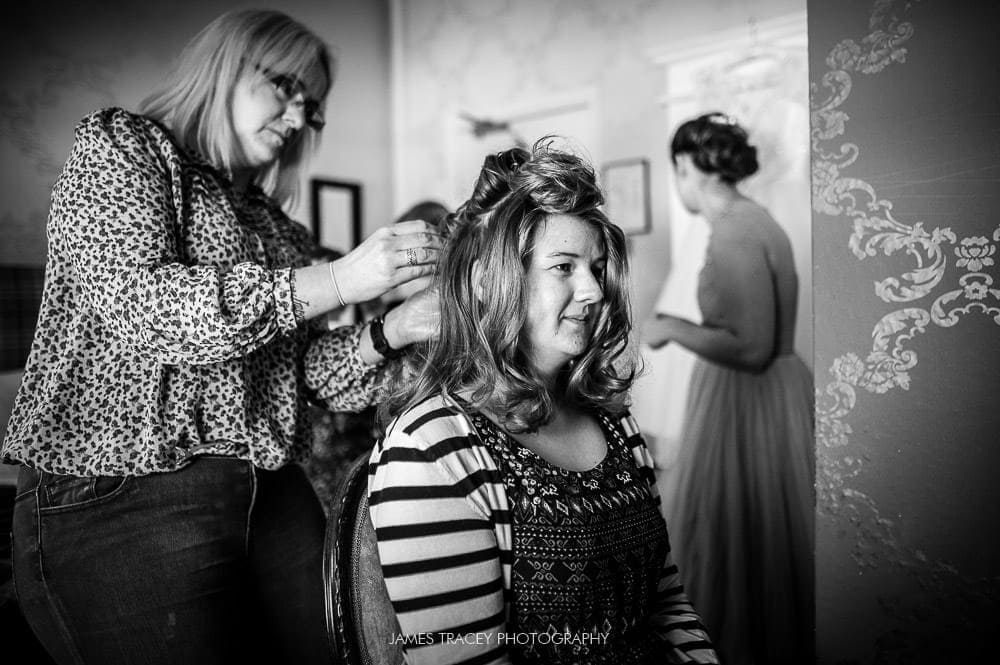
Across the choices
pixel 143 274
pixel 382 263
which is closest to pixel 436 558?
pixel 382 263

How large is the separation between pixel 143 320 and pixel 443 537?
554mm

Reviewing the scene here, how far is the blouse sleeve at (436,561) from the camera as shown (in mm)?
993

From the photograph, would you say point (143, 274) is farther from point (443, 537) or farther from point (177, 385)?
point (443, 537)

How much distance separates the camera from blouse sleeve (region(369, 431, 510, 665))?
0.99m

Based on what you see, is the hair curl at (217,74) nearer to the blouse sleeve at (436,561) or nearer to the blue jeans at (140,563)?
the blue jeans at (140,563)

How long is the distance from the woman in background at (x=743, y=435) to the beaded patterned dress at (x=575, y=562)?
147 centimetres

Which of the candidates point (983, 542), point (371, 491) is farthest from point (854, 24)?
point (371, 491)

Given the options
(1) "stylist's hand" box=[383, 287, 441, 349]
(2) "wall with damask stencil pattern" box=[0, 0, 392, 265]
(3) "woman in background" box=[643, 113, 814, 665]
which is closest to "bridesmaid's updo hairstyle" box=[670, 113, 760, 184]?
(3) "woman in background" box=[643, 113, 814, 665]

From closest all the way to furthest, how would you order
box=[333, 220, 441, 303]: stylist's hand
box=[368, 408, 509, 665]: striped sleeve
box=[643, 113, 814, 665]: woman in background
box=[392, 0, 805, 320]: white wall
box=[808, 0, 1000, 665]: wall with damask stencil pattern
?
box=[368, 408, 509, 665]: striped sleeve
box=[333, 220, 441, 303]: stylist's hand
box=[808, 0, 1000, 665]: wall with damask stencil pattern
box=[643, 113, 814, 665]: woman in background
box=[392, 0, 805, 320]: white wall

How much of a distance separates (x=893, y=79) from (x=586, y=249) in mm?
652

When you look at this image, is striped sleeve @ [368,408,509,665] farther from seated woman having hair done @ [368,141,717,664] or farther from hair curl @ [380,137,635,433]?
hair curl @ [380,137,635,433]

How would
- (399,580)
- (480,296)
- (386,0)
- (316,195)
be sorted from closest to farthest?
(399,580) → (480,296) → (316,195) → (386,0)

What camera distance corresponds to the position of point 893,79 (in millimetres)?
1305

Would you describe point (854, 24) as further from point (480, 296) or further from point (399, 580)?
point (399, 580)
